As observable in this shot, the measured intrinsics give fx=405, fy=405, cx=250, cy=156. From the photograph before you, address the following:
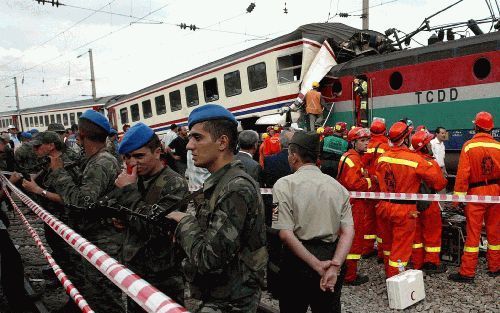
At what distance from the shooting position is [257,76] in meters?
11.7

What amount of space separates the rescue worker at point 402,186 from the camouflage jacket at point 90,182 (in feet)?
9.97

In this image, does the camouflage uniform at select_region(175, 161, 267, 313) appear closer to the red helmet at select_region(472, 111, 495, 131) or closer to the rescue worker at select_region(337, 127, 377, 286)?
the rescue worker at select_region(337, 127, 377, 286)

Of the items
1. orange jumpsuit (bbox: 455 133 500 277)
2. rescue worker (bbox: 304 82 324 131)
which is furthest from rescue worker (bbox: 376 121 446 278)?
rescue worker (bbox: 304 82 324 131)

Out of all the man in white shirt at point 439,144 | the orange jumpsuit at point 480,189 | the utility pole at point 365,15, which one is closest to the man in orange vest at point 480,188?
the orange jumpsuit at point 480,189

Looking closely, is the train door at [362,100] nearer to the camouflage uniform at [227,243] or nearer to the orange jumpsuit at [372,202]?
the orange jumpsuit at [372,202]

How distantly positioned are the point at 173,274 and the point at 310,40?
9230 millimetres

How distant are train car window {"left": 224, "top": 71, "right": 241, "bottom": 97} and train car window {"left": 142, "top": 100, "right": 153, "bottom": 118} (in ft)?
18.1

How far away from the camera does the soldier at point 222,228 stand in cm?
171

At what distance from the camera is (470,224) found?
4754 mm

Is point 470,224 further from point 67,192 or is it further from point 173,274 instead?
point 67,192

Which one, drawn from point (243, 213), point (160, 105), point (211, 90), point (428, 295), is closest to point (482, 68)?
point (428, 295)

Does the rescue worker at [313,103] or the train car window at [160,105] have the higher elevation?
the train car window at [160,105]

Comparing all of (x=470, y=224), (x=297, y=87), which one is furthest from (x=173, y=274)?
(x=297, y=87)

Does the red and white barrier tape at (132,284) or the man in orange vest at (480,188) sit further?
the man in orange vest at (480,188)
